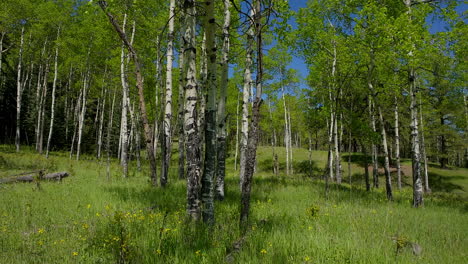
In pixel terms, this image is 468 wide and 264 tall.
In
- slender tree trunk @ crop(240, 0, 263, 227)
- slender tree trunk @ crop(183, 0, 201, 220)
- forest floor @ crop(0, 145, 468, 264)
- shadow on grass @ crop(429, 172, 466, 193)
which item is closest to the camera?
forest floor @ crop(0, 145, 468, 264)

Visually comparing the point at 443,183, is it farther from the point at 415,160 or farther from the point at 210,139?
the point at 210,139

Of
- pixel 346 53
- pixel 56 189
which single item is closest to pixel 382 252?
pixel 56 189

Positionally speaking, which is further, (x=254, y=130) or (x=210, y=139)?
(x=254, y=130)

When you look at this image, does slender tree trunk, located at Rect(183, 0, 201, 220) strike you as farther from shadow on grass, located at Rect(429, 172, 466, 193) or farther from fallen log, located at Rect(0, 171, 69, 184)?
shadow on grass, located at Rect(429, 172, 466, 193)

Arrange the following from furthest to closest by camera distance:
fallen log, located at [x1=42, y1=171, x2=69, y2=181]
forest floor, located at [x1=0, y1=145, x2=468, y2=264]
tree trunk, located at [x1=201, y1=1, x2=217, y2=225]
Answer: fallen log, located at [x1=42, y1=171, x2=69, y2=181] → tree trunk, located at [x1=201, y1=1, x2=217, y2=225] → forest floor, located at [x1=0, y1=145, x2=468, y2=264]

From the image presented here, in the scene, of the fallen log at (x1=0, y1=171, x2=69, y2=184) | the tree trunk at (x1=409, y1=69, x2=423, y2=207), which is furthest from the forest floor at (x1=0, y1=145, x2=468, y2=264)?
the fallen log at (x1=0, y1=171, x2=69, y2=184)

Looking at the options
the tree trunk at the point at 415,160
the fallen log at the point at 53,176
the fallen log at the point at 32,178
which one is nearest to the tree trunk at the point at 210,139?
the fallen log at the point at 32,178

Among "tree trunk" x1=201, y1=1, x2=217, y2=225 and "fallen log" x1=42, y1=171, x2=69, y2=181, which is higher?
"tree trunk" x1=201, y1=1, x2=217, y2=225

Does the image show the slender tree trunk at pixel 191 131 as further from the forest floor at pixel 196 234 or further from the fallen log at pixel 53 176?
the fallen log at pixel 53 176

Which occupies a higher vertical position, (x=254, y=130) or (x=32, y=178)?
(x=254, y=130)

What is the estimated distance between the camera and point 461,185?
27422mm

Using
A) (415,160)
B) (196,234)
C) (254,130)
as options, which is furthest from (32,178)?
(415,160)

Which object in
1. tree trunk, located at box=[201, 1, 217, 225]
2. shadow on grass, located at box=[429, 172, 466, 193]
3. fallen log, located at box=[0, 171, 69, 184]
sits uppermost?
tree trunk, located at box=[201, 1, 217, 225]

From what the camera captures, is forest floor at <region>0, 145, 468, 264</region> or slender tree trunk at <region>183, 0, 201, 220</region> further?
slender tree trunk at <region>183, 0, 201, 220</region>
